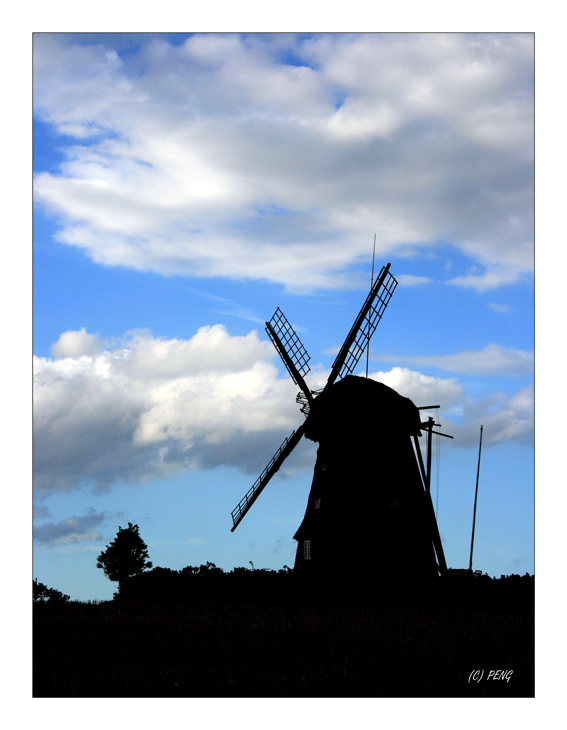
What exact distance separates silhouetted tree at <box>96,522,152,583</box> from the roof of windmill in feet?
110

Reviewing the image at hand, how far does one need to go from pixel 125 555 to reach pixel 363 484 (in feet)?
116

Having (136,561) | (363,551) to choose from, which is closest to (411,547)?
(363,551)

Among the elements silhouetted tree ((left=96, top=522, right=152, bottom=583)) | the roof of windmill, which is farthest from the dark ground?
silhouetted tree ((left=96, top=522, right=152, bottom=583))

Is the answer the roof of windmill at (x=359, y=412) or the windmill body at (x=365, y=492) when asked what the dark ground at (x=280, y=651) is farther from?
the roof of windmill at (x=359, y=412)

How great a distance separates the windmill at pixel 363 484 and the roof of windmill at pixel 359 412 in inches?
1.6

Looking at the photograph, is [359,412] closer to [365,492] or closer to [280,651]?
[365,492]

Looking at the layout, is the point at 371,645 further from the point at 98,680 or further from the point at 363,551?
the point at 363,551

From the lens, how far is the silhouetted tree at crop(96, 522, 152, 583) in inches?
2233

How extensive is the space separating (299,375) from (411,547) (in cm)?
854

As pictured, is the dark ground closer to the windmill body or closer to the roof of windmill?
the windmill body

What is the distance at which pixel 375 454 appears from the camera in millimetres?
28250

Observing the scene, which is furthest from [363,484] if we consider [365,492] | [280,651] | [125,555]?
[125,555]

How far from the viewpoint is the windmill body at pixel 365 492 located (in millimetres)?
27422

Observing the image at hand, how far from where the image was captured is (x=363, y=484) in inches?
1094
